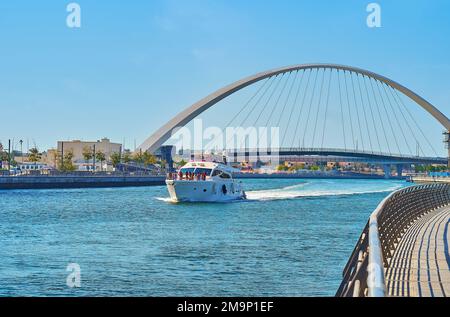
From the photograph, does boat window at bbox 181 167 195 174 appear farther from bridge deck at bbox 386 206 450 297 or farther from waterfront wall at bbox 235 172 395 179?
waterfront wall at bbox 235 172 395 179

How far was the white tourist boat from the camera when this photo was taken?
53.9 metres

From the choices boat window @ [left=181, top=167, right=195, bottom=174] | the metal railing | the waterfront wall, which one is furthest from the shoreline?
the metal railing

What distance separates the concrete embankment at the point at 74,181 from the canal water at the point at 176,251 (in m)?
37.0

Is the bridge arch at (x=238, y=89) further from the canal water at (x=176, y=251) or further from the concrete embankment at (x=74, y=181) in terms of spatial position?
the canal water at (x=176, y=251)

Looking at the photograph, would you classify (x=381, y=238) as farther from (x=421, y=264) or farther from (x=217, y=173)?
(x=217, y=173)

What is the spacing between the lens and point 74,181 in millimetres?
91625

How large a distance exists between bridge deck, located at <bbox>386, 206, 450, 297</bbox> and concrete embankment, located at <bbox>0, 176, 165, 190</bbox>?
67.0 metres

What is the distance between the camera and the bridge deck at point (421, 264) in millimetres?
10195

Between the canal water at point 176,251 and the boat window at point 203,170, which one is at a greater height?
the boat window at point 203,170

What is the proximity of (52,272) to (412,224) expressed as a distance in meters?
11.5

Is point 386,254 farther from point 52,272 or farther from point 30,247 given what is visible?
point 30,247

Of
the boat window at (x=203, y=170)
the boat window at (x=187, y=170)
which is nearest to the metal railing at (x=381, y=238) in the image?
the boat window at (x=203, y=170)

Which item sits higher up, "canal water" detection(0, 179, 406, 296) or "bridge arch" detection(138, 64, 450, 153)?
"bridge arch" detection(138, 64, 450, 153)

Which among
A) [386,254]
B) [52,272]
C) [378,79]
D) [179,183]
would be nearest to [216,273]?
[52,272]
